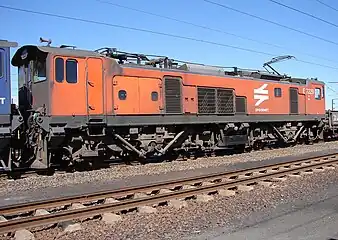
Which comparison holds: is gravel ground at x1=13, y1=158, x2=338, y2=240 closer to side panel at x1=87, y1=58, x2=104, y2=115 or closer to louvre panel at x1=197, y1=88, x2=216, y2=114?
side panel at x1=87, y1=58, x2=104, y2=115

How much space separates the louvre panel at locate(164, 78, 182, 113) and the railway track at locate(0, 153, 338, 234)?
415cm

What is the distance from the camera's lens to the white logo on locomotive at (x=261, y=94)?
63.1 feet


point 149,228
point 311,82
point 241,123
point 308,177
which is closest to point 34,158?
point 149,228

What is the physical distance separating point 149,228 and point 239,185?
13.5 ft

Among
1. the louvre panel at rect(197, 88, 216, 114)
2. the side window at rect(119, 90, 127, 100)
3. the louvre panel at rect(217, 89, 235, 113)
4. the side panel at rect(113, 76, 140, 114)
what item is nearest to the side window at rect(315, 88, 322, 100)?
the louvre panel at rect(217, 89, 235, 113)

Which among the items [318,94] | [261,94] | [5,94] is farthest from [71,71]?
[318,94]

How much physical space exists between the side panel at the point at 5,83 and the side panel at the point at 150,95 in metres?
4.54

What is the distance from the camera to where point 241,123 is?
60.1ft

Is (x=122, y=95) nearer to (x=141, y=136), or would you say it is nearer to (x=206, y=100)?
(x=141, y=136)

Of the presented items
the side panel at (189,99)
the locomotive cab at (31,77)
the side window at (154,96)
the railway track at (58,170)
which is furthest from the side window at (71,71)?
the side panel at (189,99)

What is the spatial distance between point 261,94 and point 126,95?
26.5 ft

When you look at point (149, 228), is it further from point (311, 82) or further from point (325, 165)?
point (311, 82)

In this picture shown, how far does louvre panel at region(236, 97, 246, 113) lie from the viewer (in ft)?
59.9

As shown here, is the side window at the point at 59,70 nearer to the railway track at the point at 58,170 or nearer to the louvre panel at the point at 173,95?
the railway track at the point at 58,170
